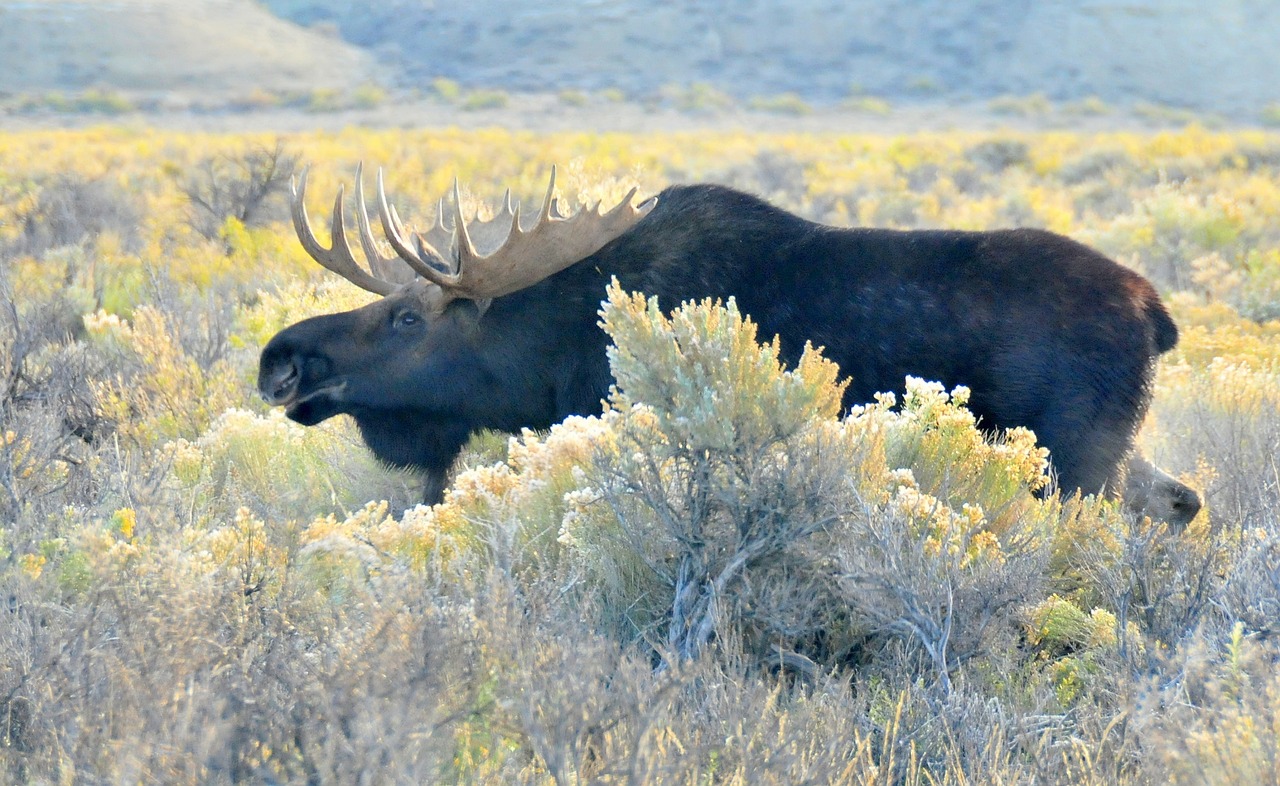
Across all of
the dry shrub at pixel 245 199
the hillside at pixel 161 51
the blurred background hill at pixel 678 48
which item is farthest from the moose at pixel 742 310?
the hillside at pixel 161 51

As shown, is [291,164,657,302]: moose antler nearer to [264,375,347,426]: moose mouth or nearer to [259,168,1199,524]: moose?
[259,168,1199,524]: moose

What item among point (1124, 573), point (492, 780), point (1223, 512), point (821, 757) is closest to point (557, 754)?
point (492, 780)

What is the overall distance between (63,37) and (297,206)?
70.4 metres

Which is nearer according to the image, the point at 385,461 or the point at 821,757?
the point at 821,757

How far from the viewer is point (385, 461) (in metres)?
5.79

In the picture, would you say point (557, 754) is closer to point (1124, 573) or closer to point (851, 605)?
point (851, 605)

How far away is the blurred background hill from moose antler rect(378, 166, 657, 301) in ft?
189

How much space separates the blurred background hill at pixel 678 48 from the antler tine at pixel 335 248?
57.3 meters

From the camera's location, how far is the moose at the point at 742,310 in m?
4.96

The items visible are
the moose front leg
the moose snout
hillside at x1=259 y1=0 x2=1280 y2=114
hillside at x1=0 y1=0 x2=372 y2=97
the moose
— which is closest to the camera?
the moose

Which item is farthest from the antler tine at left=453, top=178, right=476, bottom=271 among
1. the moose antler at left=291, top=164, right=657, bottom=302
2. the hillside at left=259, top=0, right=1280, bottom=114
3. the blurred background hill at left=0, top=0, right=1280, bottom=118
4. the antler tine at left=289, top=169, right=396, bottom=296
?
the hillside at left=259, top=0, right=1280, bottom=114

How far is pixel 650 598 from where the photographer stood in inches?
158

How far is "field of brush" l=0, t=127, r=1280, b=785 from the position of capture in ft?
8.63

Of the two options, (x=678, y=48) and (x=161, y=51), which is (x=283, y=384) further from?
(x=678, y=48)
